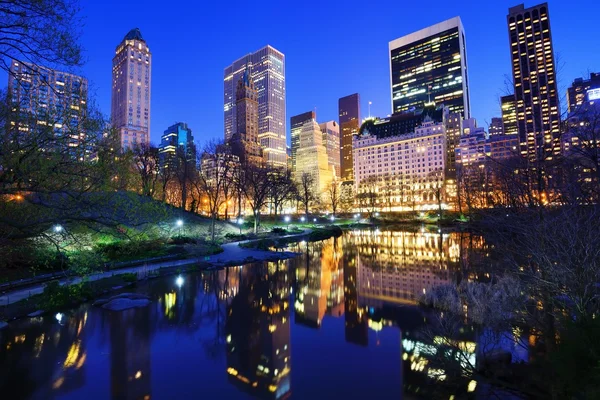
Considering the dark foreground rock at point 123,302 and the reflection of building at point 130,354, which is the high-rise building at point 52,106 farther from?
the dark foreground rock at point 123,302

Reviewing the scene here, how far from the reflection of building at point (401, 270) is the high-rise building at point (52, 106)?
15.3 meters

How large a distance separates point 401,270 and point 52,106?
2445 cm

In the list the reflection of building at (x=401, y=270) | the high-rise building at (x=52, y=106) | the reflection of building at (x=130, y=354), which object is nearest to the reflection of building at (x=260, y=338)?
the reflection of building at (x=130, y=354)

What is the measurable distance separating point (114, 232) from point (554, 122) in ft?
42.5

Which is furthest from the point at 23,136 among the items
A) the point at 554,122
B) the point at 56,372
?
the point at 554,122

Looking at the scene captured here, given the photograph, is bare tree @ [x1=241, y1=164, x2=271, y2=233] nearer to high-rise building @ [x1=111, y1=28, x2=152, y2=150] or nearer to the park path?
the park path

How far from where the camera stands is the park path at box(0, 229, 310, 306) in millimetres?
16277

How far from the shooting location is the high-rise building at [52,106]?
8445 mm

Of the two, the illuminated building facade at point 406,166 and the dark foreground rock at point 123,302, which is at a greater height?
the illuminated building facade at point 406,166

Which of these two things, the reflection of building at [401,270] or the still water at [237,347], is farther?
the reflection of building at [401,270]

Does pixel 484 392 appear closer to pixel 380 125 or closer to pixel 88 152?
pixel 88 152

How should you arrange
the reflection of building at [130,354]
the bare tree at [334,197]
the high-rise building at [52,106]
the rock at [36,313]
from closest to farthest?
the high-rise building at [52,106], the reflection of building at [130,354], the rock at [36,313], the bare tree at [334,197]

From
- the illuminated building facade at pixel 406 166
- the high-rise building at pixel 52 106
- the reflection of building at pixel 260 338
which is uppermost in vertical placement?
the illuminated building facade at pixel 406 166

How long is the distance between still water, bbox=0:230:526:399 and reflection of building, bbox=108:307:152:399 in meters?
0.04
